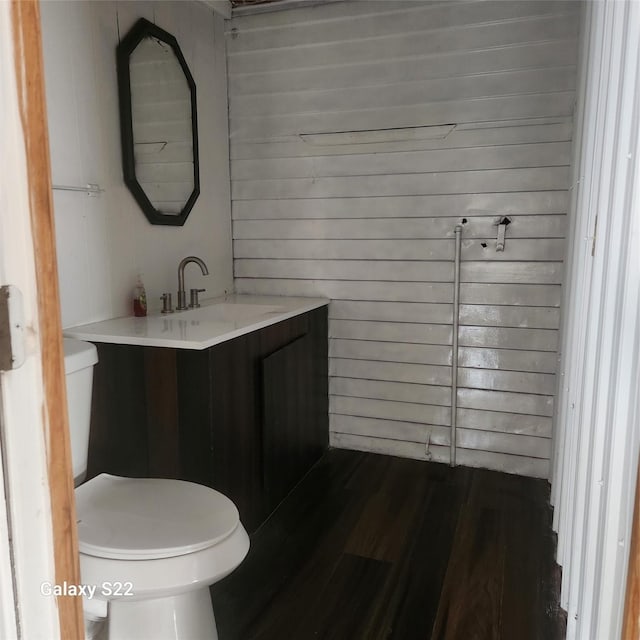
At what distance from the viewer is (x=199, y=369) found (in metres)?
2.00

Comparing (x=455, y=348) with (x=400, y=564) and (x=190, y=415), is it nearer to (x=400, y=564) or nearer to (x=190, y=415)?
(x=400, y=564)

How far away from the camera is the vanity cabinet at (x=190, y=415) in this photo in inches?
79.3

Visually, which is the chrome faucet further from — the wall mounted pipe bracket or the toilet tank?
the wall mounted pipe bracket

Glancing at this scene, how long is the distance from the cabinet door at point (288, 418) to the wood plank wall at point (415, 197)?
0.35 m

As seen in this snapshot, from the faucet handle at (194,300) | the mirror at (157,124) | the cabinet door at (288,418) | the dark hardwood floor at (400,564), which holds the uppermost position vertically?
the mirror at (157,124)

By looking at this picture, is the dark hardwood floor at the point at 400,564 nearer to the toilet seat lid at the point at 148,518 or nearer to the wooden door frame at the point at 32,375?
the toilet seat lid at the point at 148,518

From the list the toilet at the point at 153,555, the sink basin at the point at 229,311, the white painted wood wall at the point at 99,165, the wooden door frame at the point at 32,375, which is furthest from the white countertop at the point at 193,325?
the wooden door frame at the point at 32,375

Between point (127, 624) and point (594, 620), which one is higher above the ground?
point (594, 620)

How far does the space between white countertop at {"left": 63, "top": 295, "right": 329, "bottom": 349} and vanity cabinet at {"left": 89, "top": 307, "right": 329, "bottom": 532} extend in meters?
0.05

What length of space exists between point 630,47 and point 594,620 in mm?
1107

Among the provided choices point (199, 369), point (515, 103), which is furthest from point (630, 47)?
point (515, 103)

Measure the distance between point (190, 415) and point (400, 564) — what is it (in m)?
1.00

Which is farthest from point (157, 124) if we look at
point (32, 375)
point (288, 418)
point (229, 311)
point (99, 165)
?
point (32, 375)

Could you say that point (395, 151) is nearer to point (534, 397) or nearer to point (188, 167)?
point (188, 167)
